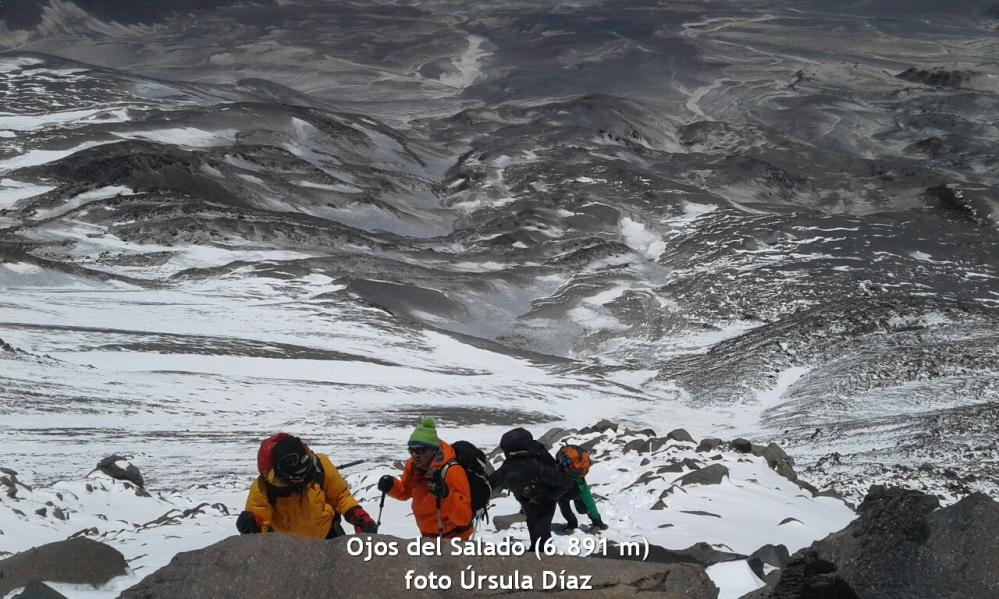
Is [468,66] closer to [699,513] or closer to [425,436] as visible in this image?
[699,513]

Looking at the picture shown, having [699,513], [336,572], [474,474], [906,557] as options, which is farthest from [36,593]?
[699,513]

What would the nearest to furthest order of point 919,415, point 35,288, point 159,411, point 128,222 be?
point 159,411 < point 919,415 < point 35,288 < point 128,222

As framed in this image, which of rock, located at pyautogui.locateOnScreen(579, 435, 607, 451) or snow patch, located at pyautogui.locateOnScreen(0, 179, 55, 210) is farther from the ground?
rock, located at pyautogui.locateOnScreen(579, 435, 607, 451)

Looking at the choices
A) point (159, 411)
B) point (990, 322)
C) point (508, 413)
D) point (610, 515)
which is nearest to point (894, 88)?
point (990, 322)

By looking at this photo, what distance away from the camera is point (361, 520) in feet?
19.6

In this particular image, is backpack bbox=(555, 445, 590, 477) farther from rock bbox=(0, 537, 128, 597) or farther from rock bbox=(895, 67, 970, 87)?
rock bbox=(895, 67, 970, 87)

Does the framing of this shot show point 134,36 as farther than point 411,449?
Yes

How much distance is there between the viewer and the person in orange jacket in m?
6.44

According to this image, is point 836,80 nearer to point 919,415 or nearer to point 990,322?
point 990,322

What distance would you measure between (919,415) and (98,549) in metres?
19.6

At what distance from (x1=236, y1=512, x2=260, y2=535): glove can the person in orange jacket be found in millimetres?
800

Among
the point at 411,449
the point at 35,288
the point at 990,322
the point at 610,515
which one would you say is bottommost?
the point at 990,322

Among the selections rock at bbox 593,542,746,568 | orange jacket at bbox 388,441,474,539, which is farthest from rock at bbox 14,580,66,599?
rock at bbox 593,542,746,568

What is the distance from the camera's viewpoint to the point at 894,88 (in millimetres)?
90125
